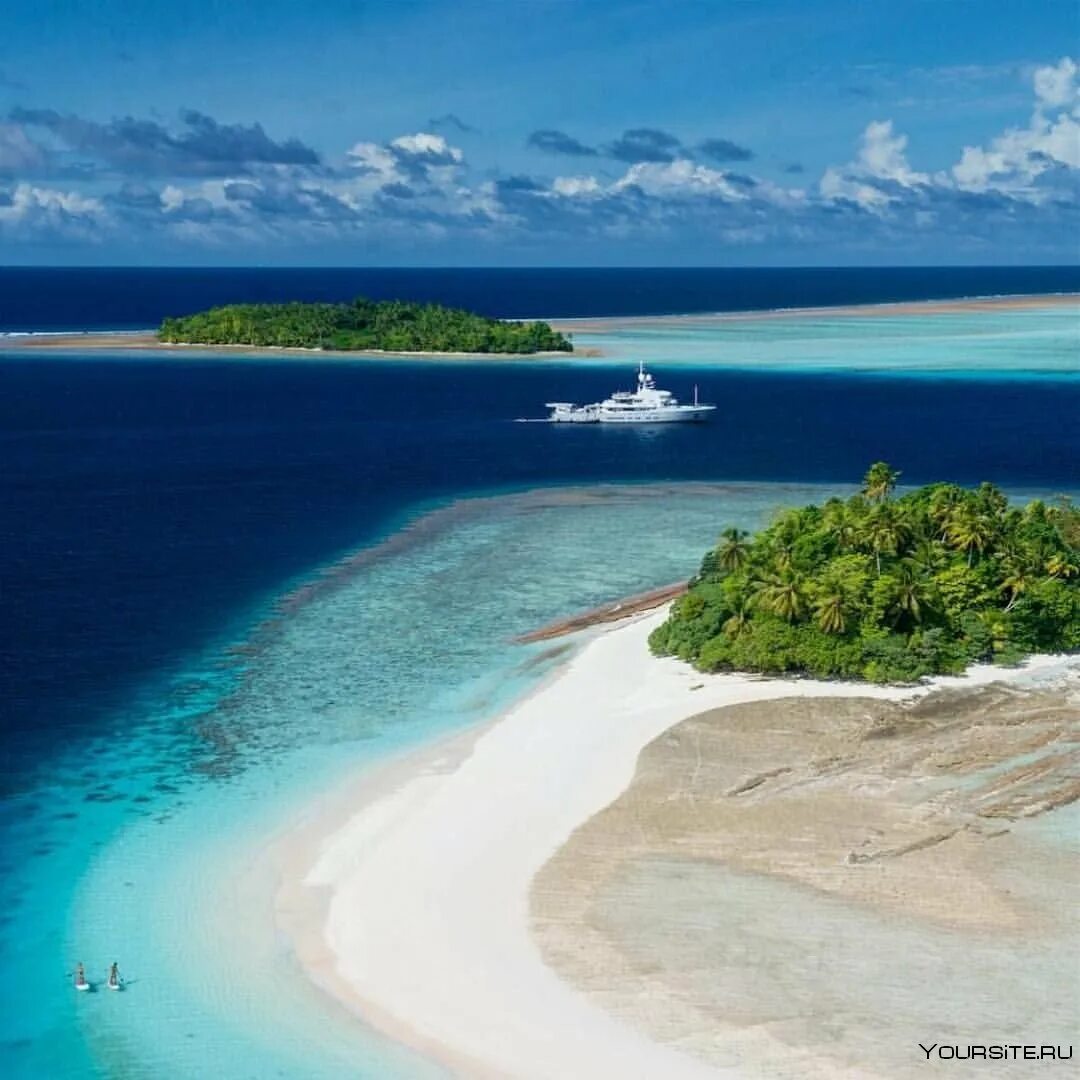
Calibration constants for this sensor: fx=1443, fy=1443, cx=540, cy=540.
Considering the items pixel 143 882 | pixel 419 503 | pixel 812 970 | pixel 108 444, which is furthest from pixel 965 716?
pixel 108 444

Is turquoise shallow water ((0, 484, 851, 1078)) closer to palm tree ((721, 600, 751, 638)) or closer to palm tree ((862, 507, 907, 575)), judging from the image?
palm tree ((721, 600, 751, 638))

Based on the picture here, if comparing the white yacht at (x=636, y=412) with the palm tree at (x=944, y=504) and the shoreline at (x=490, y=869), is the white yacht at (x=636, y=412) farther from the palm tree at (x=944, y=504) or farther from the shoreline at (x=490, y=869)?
the shoreline at (x=490, y=869)

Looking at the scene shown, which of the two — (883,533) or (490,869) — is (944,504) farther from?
(490,869)

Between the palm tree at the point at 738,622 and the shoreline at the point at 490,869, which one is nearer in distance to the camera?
the shoreline at the point at 490,869

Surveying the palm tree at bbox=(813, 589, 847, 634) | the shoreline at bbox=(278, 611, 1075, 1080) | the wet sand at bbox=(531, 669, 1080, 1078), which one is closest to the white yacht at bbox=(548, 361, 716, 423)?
the shoreline at bbox=(278, 611, 1075, 1080)

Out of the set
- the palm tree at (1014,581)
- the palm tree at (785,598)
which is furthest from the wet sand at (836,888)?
the palm tree at (1014,581)

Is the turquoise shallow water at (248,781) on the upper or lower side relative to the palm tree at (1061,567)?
lower
